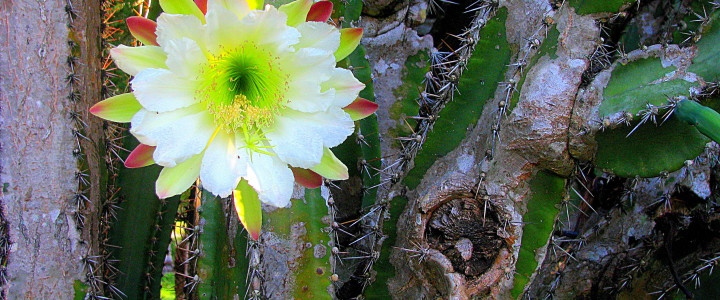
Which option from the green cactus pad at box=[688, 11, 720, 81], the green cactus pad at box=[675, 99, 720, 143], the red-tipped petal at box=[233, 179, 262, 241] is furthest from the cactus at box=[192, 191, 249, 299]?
the green cactus pad at box=[688, 11, 720, 81]

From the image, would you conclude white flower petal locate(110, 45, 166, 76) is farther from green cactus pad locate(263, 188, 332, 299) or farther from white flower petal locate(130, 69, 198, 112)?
green cactus pad locate(263, 188, 332, 299)

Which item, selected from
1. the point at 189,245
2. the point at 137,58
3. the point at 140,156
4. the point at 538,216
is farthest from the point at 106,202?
the point at 538,216

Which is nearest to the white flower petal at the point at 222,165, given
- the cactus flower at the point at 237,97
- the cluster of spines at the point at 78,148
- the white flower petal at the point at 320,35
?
the cactus flower at the point at 237,97

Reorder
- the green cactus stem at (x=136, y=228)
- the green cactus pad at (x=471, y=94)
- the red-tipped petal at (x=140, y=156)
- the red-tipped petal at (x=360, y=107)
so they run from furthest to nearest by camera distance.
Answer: the green cactus stem at (x=136, y=228)
the green cactus pad at (x=471, y=94)
the red-tipped petal at (x=360, y=107)
the red-tipped petal at (x=140, y=156)

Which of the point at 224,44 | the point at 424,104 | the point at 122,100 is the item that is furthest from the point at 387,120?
the point at 122,100

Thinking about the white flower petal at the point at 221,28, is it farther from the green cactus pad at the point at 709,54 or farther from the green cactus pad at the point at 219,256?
the green cactus pad at the point at 709,54

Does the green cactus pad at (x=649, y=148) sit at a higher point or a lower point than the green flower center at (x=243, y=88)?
lower

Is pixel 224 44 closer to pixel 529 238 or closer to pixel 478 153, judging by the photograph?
pixel 478 153

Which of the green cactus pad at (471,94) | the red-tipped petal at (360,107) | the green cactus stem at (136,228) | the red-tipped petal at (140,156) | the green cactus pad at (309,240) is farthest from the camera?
the green cactus stem at (136,228)
